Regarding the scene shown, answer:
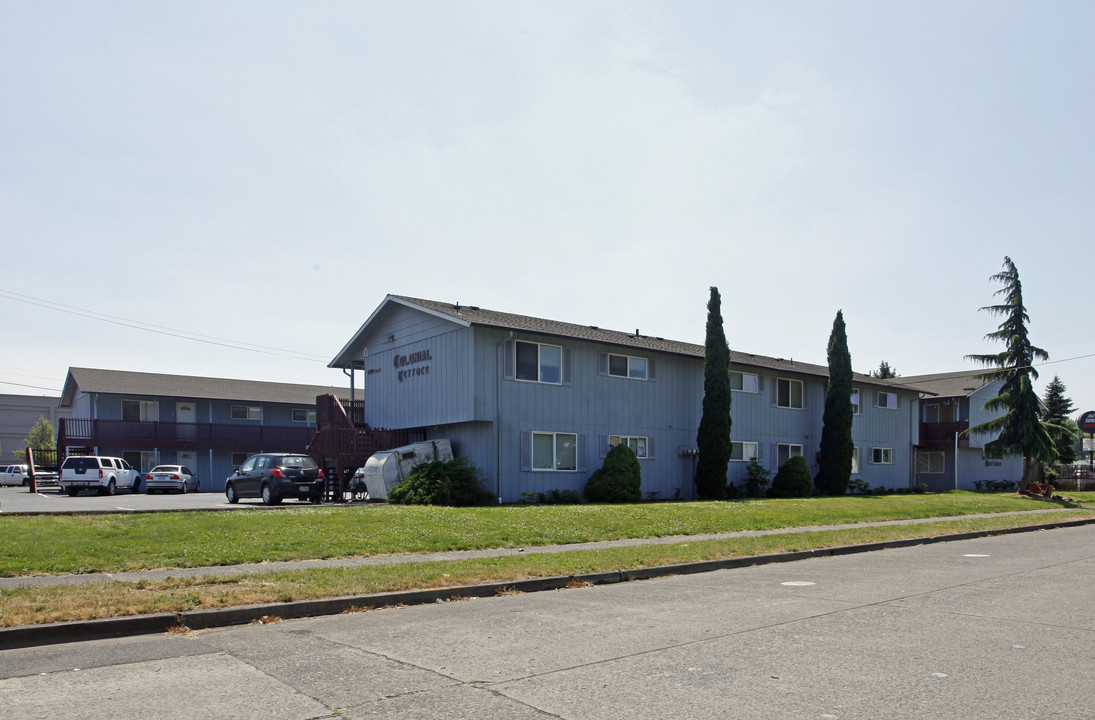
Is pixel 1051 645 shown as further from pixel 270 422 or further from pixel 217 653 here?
pixel 270 422

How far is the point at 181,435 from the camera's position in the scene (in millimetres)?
46406

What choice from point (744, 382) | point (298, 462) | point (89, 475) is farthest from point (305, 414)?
point (744, 382)

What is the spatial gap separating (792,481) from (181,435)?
31086 mm

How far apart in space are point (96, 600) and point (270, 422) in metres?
45.2

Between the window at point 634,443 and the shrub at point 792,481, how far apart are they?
6.52m

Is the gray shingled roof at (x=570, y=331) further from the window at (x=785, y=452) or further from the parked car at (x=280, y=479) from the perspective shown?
the parked car at (x=280, y=479)

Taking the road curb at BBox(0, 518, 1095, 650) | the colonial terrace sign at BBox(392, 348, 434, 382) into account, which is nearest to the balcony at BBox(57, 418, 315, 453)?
the colonial terrace sign at BBox(392, 348, 434, 382)

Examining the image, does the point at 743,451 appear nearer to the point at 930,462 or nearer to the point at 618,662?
the point at 930,462

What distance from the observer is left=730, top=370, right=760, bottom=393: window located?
34031 mm

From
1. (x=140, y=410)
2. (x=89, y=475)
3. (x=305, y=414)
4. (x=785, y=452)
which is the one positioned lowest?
(x=89, y=475)

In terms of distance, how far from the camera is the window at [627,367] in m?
30.0

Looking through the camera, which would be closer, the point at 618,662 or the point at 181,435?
the point at 618,662

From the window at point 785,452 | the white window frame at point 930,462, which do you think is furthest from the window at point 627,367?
the white window frame at point 930,462

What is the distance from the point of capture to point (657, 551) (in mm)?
14016
